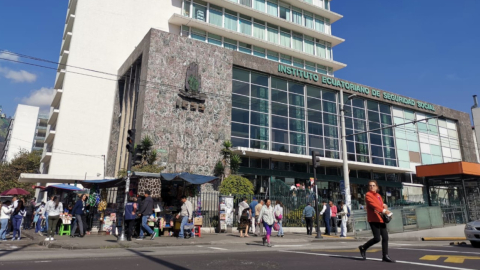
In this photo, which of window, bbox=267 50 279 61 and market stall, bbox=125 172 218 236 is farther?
window, bbox=267 50 279 61

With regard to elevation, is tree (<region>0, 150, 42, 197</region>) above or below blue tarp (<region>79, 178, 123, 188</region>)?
above

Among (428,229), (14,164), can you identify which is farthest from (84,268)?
(14,164)

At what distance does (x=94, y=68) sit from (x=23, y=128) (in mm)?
73164

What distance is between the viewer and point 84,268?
6.87 m

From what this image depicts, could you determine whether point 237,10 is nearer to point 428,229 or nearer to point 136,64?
point 136,64

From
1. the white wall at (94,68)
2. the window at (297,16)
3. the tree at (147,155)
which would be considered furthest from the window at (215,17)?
the tree at (147,155)

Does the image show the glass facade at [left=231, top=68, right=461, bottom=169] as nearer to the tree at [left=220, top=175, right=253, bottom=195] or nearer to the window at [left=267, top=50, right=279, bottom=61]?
the tree at [left=220, top=175, right=253, bottom=195]

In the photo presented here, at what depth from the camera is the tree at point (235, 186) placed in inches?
835

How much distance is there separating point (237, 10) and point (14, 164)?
42800 mm

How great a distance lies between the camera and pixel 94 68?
108 feet

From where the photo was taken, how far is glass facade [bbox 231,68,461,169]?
2723cm

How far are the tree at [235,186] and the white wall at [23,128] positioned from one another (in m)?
86.7

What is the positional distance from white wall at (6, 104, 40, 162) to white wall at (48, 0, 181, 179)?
6938 centimetres

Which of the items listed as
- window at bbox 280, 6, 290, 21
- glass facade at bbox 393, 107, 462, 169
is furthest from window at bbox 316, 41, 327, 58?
glass facade at bbox 393, 107, 462, 169
